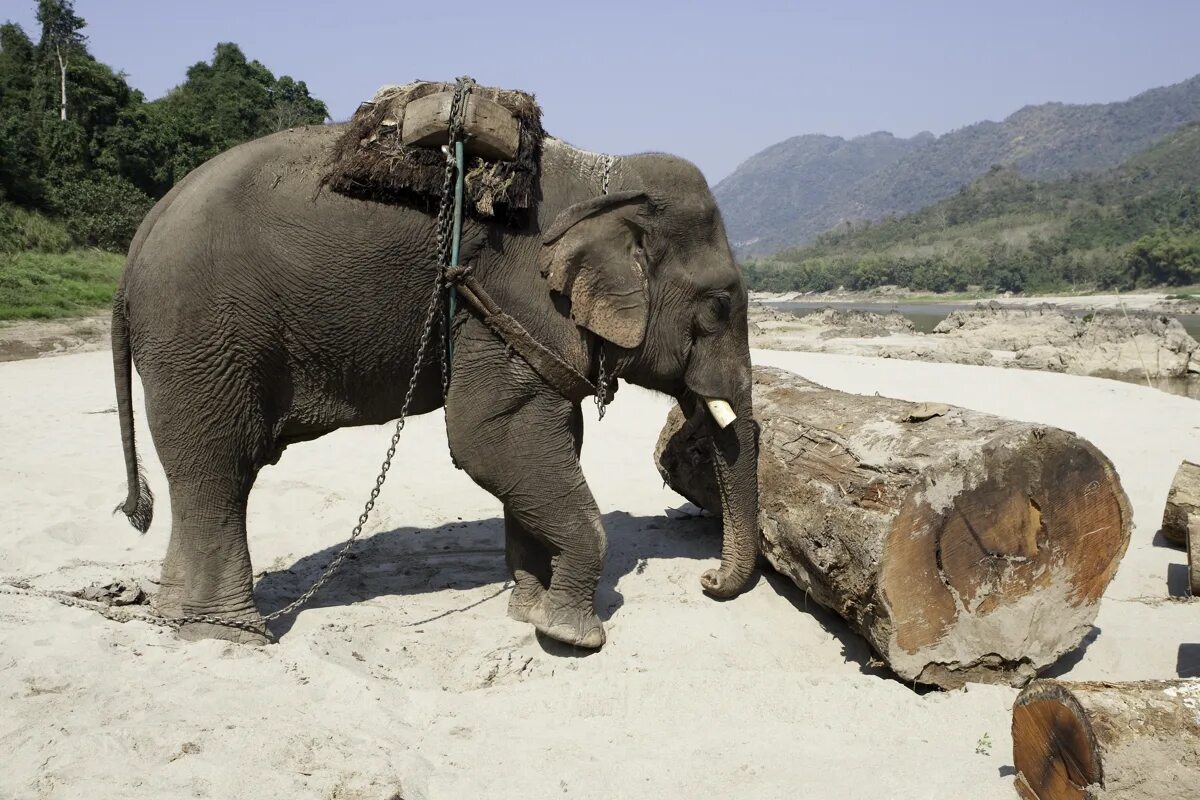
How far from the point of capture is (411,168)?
15.3 feet

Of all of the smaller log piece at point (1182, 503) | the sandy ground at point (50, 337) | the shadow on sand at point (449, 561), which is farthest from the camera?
the sandy ground at point (50, 337)

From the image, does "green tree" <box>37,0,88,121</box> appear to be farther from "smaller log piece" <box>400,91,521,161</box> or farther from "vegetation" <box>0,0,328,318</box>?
"smaller log piece" <box>400,91,521,161</box>

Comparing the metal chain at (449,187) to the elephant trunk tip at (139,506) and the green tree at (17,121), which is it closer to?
the elephant trunk tip at (139,506)

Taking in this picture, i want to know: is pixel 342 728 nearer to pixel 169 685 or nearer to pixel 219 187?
pixel 169 685

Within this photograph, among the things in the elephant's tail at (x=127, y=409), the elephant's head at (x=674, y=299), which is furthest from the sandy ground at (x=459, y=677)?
the elephant's head at (x=674, y=299)

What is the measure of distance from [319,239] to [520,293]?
1025 millimetres

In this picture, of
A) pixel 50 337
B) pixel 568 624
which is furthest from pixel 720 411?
pixel 50 337

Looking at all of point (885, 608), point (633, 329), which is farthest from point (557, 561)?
point (885, 608)

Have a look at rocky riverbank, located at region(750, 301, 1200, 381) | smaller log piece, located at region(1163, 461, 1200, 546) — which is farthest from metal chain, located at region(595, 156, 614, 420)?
rocky riverbank, located at region(750, 301, 1200, 381)

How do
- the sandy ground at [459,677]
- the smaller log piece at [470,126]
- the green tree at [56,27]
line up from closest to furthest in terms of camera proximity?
the sandy ground at [459,677]
the smaller log piece at [470,126]
the green tree at [56,27]

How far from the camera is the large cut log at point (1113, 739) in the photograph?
301 centimetres

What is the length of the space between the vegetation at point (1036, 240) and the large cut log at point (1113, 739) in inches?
2850

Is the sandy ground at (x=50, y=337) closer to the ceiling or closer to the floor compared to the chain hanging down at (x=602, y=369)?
closer to the floor

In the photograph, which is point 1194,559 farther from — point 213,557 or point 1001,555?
point 213,557
